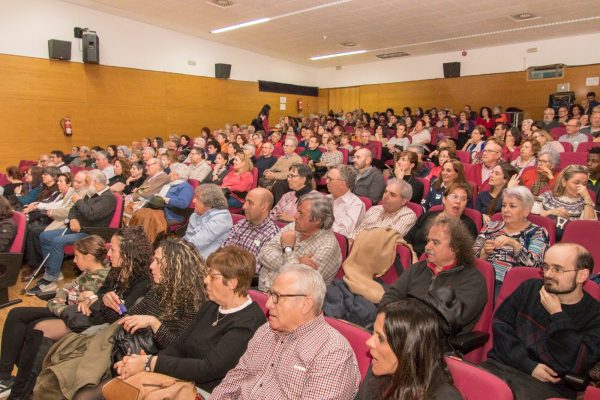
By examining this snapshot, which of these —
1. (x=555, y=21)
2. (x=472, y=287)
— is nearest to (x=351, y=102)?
(x=555, y=21)

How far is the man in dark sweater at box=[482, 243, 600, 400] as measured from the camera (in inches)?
70.3

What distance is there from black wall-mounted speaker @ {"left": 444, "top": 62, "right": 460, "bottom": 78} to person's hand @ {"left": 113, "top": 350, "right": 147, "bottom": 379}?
1152cm

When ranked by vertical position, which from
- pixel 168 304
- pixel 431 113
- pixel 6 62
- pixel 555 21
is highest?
pixel 555 21

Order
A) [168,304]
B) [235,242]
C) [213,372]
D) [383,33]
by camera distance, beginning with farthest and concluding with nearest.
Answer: [383,33] → [235,242] → [168,304] → [213,372]

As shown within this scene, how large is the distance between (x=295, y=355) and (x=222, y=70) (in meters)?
11.0

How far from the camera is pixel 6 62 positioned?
8.17 m

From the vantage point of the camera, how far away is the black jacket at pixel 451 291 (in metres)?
1.94

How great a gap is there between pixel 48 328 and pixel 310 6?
22.6ft

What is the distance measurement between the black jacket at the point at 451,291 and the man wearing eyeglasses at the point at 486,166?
2.42m

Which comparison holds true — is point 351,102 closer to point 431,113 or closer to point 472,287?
point 431,113

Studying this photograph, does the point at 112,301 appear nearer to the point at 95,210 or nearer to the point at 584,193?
the point at 95,210

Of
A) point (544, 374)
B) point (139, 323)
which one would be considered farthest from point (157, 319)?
point (544, 374)

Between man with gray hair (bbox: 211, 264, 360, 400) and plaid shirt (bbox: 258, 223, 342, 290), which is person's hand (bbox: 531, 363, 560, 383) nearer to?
man with gray hair (bbox: 211, 264, 360, 400)

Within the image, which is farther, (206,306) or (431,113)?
(431,113)
